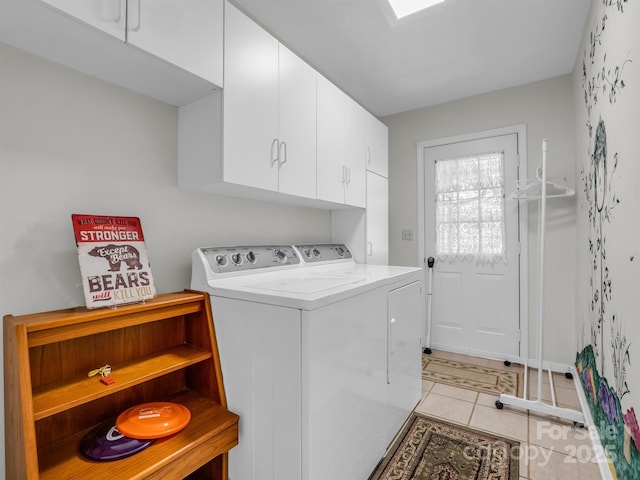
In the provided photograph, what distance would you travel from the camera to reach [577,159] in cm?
253

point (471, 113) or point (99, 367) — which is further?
point (471, 113)

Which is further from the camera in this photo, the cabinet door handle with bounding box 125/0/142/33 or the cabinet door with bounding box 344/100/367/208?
the cabinet door with bounding box 344/100/367/208

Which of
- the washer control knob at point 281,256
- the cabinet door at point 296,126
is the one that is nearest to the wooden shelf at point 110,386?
the washer control knob at point 281,256

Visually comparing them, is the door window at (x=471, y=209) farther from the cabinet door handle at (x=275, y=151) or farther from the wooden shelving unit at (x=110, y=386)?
the wooden shelving unit at (x=110, y=386)

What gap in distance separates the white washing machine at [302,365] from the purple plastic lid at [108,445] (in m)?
0.38

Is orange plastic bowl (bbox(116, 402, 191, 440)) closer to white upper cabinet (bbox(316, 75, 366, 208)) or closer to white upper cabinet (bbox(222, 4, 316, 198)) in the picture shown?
white upper cabinet (bbox(222, 4, 316, 198))

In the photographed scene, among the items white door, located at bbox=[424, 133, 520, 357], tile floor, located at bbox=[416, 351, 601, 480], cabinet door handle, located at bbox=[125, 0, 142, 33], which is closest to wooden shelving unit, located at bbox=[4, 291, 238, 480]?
cabinet door handle, located at bbox=[125, 0, 142, 33]

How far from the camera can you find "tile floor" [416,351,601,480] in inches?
63.7

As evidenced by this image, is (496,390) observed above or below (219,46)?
below

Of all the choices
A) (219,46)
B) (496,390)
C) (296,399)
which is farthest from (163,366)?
(496,390)

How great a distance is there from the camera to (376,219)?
2.75m

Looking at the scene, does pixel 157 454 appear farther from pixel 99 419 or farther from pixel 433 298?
pixel 433 298

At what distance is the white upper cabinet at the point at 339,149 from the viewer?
2.03 m

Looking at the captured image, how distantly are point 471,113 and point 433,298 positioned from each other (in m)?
1.88
